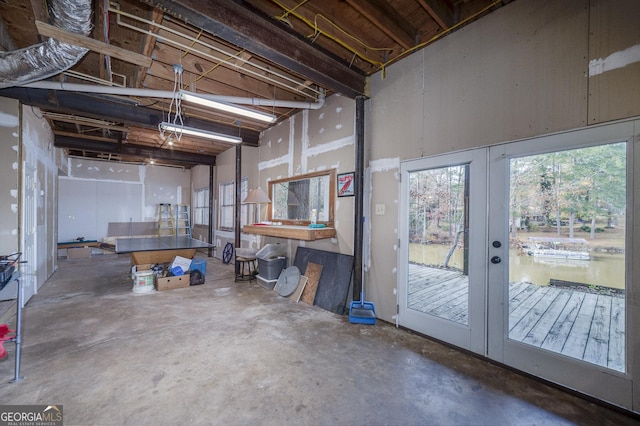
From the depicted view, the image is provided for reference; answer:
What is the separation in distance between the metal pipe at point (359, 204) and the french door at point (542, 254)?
728 millimetres

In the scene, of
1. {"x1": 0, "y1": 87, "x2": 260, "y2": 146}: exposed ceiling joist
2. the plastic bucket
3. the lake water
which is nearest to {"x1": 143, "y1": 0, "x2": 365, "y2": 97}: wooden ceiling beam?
the lake water

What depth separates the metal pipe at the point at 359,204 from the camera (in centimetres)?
349

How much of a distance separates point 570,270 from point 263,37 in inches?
131

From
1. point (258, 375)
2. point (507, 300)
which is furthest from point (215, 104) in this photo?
point (507, 300)

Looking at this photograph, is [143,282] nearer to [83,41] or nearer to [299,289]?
[299,289]

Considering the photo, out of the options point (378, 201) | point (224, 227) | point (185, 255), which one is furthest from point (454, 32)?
point (224, 227)

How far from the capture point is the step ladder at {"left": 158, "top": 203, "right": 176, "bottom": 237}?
926 centimetres

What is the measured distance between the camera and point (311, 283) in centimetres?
410

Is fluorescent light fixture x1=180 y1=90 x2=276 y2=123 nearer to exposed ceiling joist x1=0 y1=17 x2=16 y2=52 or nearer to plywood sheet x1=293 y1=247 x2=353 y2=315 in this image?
exposed ceiling joist x1=0 y1=17 x2=16 y2=52

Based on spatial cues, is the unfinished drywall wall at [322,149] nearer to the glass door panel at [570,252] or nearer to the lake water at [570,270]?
the lake water at [570,270]

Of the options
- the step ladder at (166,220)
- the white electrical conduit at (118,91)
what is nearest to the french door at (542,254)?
the white electrical conduit at (118,91)

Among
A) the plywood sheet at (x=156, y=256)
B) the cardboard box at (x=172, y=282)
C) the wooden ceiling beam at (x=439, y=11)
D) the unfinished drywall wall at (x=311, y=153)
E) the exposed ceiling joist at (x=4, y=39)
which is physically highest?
the wooden ceiling beam at (x=439, y=11)

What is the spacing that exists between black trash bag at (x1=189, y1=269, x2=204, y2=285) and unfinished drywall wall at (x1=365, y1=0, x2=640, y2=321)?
323 centimetres

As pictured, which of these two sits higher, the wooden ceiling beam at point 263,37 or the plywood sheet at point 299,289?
the wooden ceiling beam at point 263,37
